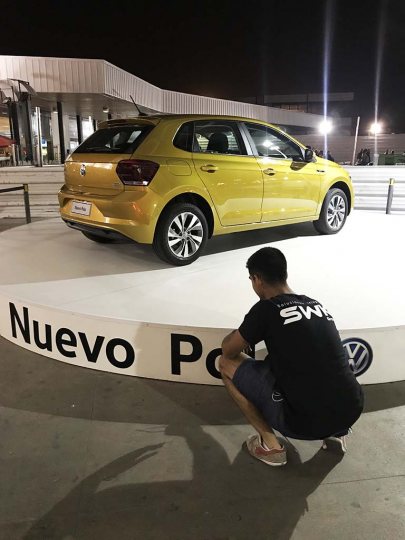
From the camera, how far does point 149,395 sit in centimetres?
313

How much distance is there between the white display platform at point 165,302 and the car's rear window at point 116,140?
1.15 metres

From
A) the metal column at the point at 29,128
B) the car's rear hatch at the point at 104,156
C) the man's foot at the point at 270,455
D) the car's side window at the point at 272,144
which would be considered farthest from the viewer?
the metal column at the point at 29,128

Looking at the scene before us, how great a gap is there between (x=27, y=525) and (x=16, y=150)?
21.3 metres

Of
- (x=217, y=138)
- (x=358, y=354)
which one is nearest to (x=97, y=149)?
(x=217, y=138)

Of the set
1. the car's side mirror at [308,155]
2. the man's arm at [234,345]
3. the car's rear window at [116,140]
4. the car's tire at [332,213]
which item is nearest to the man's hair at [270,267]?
the man's arm at [234,345]

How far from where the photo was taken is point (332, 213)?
6.41 meters

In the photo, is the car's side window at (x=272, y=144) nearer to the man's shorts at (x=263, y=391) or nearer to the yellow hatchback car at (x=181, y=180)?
the yellow hatchback car at (x=181, y=180)

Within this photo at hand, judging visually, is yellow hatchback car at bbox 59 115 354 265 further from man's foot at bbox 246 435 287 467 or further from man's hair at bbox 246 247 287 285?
man's foot at bbox 246 435 287 467

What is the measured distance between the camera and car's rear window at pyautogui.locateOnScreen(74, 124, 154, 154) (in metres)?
4.49

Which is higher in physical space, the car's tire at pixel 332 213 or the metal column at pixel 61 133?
the metal column at pixel 61 133

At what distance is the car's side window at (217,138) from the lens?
486 cm

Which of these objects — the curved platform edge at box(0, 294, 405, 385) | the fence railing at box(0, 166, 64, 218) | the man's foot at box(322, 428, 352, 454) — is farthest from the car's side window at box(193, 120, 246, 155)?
the fence railing at box(0, 166, 64, 218)

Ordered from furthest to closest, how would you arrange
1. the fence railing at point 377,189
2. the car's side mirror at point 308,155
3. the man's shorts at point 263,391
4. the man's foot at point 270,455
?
the fence railing at point 377,189
the car's side mirror at point 308,155
the man's foot at point 270,455
the man's shorts at point 263,391

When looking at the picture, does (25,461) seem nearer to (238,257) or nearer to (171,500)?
(171,500)
